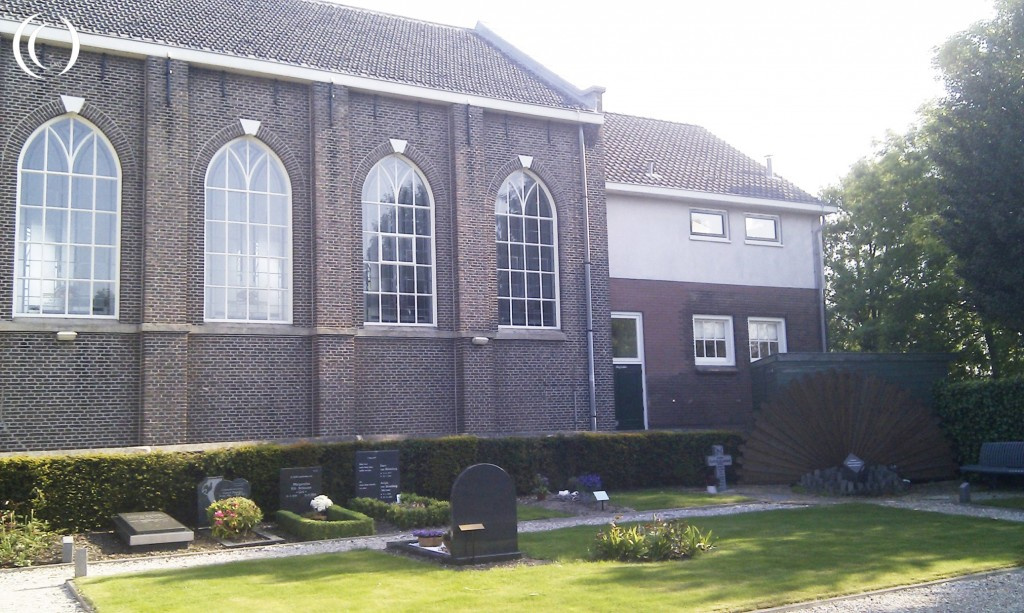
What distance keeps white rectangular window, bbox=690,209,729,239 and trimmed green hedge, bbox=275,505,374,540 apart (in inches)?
644

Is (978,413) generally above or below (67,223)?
below

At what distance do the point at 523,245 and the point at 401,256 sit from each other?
3508 millimetres

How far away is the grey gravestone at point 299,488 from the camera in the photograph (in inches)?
701

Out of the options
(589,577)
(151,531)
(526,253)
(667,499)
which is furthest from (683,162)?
(589,577)

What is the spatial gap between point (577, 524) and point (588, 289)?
974 centimetres

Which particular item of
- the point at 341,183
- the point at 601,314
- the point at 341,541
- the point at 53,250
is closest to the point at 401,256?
the point at 341,183

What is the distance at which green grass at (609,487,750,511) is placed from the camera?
19.5m

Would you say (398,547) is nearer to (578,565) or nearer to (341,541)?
(341,541)

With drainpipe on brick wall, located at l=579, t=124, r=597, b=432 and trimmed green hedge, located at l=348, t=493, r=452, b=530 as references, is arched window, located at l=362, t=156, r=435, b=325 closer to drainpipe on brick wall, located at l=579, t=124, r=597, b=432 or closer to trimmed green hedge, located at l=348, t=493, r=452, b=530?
drainpipe on brick wall, located at l=579, t=124, r=597, b=432

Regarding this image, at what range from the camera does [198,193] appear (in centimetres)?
2125

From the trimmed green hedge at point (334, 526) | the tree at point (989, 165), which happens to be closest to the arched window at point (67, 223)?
the trimmed green hedge at point (334, 526)

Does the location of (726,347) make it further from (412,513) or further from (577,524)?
(412,513)

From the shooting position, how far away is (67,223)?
65.4 feet

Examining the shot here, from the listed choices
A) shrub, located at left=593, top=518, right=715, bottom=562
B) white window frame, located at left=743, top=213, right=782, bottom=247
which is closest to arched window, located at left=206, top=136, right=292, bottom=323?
shrub, located at left=593, top=518, right=715, bottom=562
